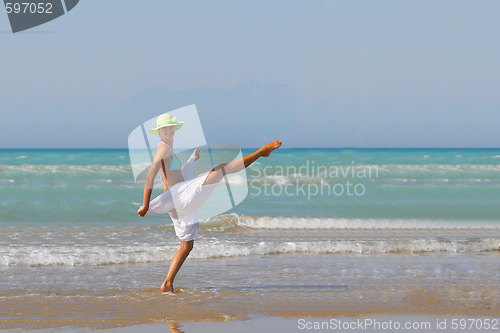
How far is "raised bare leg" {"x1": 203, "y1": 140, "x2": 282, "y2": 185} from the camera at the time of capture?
551 cm

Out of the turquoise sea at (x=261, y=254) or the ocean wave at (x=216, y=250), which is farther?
the ocean wave at (x=216, y=250)

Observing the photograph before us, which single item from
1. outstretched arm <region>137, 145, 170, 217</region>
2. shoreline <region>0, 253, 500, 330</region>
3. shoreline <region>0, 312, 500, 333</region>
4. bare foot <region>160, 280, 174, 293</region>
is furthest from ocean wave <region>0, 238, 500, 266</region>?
shoreline <region>0, 312, 500, 333</region>

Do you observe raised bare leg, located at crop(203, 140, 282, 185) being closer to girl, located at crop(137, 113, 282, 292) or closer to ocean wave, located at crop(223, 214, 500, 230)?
girl, located at crop(137, 113, 282, 292)

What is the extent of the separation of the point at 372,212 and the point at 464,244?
5.28 m

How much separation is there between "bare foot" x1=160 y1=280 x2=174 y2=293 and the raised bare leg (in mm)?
1252

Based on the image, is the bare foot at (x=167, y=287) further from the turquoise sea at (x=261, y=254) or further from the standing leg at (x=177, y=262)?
the turquoise sea at (x=261, y=254)

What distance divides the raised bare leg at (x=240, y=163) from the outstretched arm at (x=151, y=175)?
0.49 m

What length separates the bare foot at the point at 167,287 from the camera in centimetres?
631

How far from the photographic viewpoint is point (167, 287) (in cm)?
632

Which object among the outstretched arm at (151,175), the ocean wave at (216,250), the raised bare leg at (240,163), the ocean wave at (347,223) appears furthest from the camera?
the ocean wave at (347,223)

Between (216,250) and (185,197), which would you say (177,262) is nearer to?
(185,197)

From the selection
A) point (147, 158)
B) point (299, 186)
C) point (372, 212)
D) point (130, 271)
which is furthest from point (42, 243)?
point (299, 186)

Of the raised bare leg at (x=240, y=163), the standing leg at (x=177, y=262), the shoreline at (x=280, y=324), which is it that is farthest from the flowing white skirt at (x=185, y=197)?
the shoreline at (x=280, y=324)

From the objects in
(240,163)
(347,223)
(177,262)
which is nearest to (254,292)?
(177,262)
